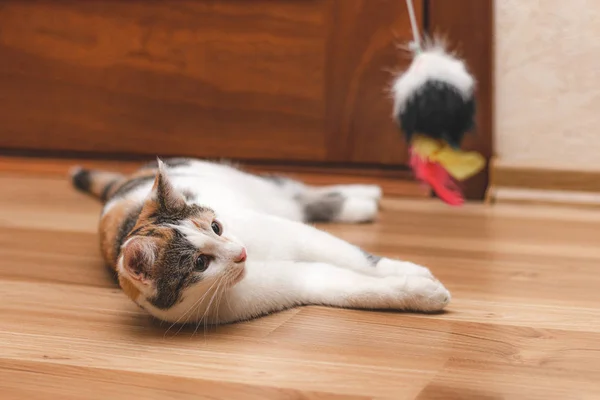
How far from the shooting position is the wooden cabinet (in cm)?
245

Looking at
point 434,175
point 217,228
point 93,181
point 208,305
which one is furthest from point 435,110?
point 93,181

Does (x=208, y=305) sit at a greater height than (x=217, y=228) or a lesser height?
lesser

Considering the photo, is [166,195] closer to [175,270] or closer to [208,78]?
[175,270]

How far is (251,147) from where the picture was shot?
2613 millimetres

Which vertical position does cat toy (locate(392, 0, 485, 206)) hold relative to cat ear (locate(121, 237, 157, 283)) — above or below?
above

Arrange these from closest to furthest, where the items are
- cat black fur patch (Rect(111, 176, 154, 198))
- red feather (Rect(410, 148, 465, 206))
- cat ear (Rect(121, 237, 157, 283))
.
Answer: cat ear (Rect(121, 237, 157, 283))
cat black fur patch (Rect(111, 176, 154, 198))
red feather (Rect(410, 148, 465, 206))

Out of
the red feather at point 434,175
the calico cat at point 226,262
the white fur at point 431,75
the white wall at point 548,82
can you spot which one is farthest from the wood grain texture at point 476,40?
the calico cat at point 226,262

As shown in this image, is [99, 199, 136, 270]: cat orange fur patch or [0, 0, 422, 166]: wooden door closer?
[99, 199, 136, 270]: cat orange fur patch

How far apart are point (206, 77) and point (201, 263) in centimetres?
144

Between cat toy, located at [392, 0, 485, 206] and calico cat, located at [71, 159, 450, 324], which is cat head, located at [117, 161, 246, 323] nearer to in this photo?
calico cat, located at [71, 159, 450, 324]

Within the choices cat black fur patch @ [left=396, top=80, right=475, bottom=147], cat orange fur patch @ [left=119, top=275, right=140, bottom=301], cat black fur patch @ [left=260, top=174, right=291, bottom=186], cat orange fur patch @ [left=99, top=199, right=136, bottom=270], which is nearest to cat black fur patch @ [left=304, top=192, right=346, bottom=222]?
cat black fur patch @ [left=260, top=174, right=291, bottom=186]

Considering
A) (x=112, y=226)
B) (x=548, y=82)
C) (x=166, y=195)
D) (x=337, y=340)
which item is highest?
(x=548, y=82)

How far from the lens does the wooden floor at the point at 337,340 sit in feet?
3.59

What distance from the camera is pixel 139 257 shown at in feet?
3.97
